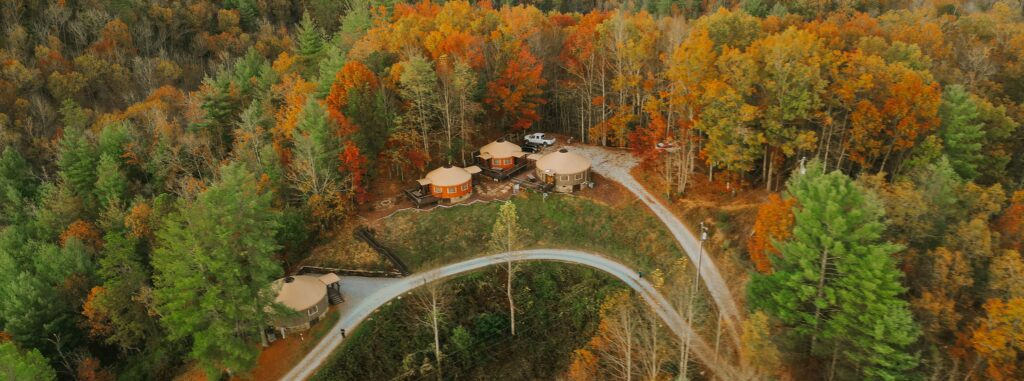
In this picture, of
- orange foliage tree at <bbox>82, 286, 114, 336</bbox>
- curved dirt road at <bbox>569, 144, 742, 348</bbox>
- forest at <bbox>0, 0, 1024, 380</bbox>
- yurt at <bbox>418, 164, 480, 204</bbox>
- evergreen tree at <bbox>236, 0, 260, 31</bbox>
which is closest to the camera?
forest at <bbox>0, 0, 1024, 380</bbox>

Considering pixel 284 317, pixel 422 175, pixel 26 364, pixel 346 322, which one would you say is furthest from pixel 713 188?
pixel 26 364

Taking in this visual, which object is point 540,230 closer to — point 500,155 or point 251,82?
point 500,155

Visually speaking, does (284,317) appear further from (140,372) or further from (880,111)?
(880,111)

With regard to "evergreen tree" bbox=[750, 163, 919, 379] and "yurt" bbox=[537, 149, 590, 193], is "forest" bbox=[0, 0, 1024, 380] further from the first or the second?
"yurt" bbox=[537, 149, 590, 193]

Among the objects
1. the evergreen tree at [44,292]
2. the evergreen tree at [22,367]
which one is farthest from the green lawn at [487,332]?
the evergreen tree at [44,292]

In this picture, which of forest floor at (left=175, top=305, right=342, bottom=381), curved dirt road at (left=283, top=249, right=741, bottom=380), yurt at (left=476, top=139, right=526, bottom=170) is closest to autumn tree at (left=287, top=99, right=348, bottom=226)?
curved dirt road at (left=283, top=249, right=741, bottom=380)

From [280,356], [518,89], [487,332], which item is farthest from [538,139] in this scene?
[280,356]
